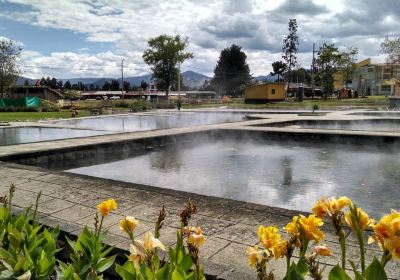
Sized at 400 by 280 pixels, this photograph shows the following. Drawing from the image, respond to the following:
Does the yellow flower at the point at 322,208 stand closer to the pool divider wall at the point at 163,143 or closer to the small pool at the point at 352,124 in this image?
the pool divider wall at the point at 163,143

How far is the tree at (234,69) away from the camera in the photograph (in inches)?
3442

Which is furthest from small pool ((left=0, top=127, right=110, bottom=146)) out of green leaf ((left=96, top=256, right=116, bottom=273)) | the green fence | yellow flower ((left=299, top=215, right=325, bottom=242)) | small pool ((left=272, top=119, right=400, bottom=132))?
the green fence

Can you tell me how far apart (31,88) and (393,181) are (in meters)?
67.7

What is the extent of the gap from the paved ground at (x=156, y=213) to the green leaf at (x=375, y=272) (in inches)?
46.9

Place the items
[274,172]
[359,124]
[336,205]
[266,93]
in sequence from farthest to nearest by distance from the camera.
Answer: [266,93] < [359,124] < [274,172] < [336,205]

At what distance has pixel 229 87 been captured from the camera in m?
90.2

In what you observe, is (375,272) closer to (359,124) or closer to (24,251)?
(24,251)

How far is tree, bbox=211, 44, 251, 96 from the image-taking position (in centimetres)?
8744

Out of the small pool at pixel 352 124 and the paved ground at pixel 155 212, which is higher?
the paved ground at pixel 155 212

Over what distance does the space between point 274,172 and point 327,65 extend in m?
51.1

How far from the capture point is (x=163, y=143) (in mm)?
12820

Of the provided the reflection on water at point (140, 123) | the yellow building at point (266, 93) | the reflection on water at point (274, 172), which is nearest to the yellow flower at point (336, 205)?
the reflection on water at point (274, 172)

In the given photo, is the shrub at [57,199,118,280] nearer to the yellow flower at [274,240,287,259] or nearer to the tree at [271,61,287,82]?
the yellow flower at [274,240,287,259]

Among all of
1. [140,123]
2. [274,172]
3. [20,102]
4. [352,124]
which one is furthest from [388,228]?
[20,102]
